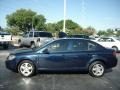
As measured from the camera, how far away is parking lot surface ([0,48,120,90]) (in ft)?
26.5

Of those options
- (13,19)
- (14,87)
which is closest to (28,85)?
(14,87)

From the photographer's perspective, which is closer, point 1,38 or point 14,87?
point 14,87

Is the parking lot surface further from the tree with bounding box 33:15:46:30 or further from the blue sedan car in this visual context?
the tree with bounding box 33:15:46:30

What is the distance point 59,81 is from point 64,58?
115 centimetres

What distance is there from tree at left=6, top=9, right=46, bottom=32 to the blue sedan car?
70628 mm

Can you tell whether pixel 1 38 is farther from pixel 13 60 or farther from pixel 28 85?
pixel 28 85

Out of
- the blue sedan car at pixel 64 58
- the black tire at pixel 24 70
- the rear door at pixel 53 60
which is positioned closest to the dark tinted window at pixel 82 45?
the blue sedan car at pixel 64 58

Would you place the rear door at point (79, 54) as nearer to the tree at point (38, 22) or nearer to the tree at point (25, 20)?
the tree at point (25, 20)

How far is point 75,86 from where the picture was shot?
8.30 meters

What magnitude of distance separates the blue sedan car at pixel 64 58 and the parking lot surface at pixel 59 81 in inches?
13.2

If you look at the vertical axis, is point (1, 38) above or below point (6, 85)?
above

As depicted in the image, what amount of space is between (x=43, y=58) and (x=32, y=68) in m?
0.58

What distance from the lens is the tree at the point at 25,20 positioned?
81.3 metres

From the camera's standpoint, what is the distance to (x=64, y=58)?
9.88 meters
